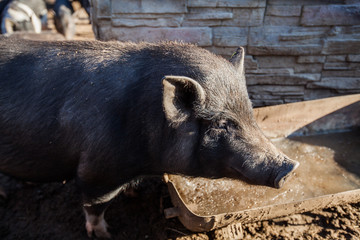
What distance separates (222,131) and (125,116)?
2.62 ft

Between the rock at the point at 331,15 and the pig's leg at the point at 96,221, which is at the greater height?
the rock at the point at 331,15

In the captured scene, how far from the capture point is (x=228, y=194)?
3.42 meters

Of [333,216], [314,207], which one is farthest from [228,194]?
[333,216]

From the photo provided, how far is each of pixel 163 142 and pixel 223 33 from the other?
259 cm

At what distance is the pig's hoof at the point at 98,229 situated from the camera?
10.9 feet

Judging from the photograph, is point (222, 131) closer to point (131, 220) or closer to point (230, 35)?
point (131, 220)

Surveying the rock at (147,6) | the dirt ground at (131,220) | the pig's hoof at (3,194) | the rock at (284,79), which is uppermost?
the rock at (147,6)

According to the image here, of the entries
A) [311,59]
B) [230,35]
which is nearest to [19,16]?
[230,35]

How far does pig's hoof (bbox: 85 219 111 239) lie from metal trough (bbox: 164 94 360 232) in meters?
0.80

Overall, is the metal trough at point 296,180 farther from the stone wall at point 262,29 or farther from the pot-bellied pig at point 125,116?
the stone wall at point 262,29

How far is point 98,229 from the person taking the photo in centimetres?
332

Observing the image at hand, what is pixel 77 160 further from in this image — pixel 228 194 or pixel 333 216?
pixel 333 216

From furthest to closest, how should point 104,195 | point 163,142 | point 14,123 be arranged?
point 104,195, point 14,123, point 163,142

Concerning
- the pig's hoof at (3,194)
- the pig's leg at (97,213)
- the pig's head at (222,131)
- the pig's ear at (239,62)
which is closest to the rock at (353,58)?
the pig's ear at (239,62)
